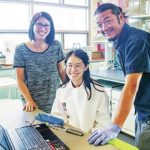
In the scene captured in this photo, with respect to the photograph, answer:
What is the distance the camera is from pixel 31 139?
120 cm

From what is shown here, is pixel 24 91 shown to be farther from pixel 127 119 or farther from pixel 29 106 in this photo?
pixel 127 119

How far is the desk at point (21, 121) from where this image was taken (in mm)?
1133

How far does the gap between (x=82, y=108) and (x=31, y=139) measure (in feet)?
1.78

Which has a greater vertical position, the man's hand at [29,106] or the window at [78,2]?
the window at [78,2]

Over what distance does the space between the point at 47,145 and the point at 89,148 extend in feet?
0.63

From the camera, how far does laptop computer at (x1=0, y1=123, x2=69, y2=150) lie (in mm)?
1117

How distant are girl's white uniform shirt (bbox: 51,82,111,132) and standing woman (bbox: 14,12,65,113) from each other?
17cm

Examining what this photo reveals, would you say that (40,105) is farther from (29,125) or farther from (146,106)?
(146,106)

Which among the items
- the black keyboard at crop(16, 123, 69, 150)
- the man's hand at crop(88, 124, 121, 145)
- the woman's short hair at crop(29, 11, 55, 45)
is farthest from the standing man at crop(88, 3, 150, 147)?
the woman's short hair at crop(29, 11, 55, 45)

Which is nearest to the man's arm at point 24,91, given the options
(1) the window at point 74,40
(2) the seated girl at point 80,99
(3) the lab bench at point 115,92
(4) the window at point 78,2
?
(2) the seated girl at point 80,99

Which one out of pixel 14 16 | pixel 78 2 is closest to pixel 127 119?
pixel 14 16

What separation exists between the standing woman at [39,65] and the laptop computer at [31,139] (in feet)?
A: 1.42

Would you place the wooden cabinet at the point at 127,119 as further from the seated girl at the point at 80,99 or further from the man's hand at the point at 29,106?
the man's hand at the point at 29,106

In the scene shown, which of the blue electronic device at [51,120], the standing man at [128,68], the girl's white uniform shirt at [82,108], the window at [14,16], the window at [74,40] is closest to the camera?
the standing man at [128,68]
